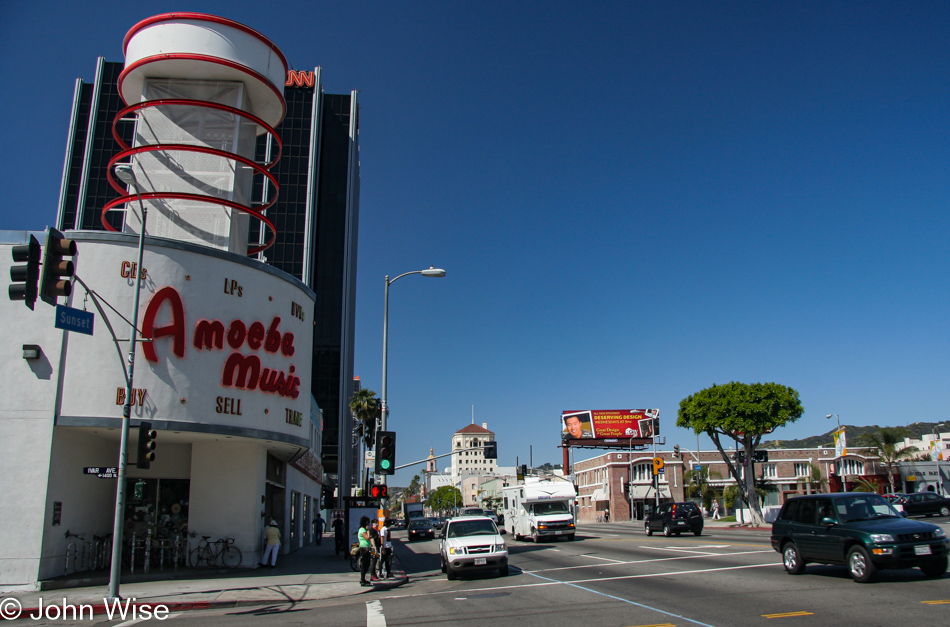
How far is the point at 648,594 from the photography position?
1288 centimetres

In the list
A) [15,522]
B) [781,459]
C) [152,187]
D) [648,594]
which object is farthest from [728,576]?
[781,459]

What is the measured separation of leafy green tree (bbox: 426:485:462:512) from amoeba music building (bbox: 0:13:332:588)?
452 ft

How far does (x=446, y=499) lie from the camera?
167 metres

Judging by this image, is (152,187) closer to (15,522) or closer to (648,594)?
(15,522)

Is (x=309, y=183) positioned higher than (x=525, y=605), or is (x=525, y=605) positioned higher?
(x=309, y=183)

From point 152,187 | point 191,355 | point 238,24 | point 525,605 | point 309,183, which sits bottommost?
point 525,605

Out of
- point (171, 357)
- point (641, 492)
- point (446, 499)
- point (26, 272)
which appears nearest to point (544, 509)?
point (171, 357)

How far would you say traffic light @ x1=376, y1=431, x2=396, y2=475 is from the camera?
20.8 meters

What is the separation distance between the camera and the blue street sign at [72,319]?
1305cm

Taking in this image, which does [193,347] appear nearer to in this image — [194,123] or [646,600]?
[194,123]

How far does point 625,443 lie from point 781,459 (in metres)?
17.5

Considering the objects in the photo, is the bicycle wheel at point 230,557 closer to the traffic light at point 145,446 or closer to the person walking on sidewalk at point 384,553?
the person walking on sidewalk at point 384,553

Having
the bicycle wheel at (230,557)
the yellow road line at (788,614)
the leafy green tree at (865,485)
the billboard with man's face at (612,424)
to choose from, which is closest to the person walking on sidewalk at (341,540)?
the bicycle wheel at (230,557)

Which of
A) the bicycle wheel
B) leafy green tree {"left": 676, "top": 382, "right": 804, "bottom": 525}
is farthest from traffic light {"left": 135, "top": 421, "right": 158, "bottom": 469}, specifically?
leafy green tree {"left": 676, "top": 382, "right": 804, "bottom": 525}
